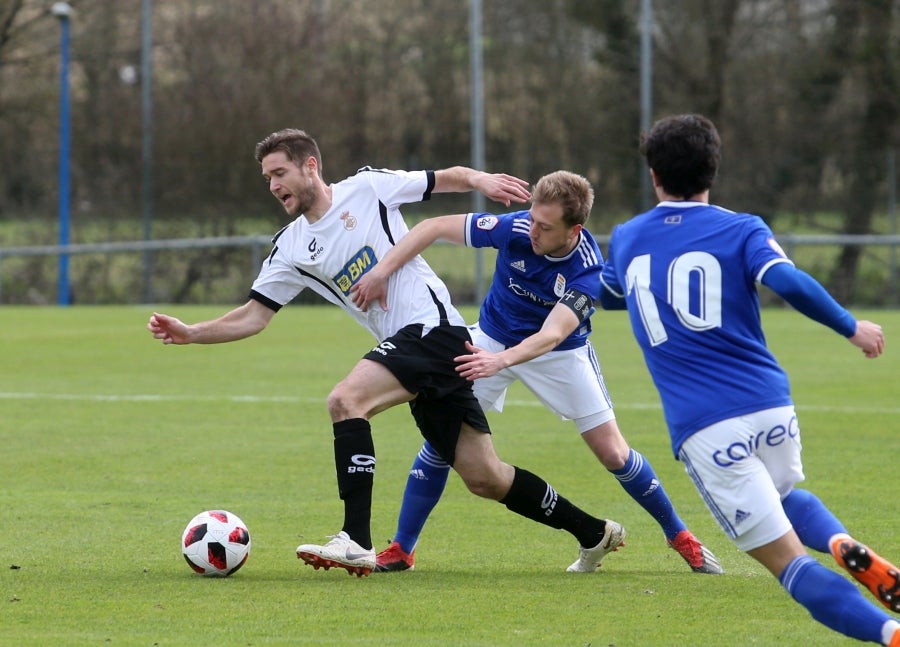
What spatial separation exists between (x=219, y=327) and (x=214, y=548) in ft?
3.60

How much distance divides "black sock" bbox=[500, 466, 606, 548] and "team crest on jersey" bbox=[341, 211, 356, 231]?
51.2 inches

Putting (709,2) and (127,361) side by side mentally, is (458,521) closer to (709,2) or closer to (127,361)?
(127,361)

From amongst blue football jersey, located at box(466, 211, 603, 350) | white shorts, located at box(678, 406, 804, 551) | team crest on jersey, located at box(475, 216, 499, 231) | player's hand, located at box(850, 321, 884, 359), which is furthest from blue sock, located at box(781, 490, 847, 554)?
team crest on jersey, located at box(475, 216, 499, 231)

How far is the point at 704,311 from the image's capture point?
4.32 metres

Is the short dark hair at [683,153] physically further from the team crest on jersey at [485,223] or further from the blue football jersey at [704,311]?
the team crest on jersey at [485,223]

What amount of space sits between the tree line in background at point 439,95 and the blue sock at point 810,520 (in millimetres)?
23147

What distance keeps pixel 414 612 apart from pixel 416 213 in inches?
928

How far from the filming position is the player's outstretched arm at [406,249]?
596cm

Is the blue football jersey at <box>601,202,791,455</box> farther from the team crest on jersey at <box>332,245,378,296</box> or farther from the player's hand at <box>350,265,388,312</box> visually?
the team crest on jersey at <box>332,245,378,296</box>

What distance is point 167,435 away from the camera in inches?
409

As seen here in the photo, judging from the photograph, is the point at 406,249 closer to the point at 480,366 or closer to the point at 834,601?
the point at 480,366

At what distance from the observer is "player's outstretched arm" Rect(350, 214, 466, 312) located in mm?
5965

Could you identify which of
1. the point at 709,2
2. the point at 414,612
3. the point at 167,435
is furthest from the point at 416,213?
the point at 414,612

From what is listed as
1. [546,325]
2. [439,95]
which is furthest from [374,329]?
[439,95]
